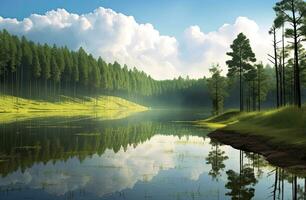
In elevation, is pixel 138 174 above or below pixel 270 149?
below

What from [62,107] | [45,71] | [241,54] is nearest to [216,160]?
[241,54]

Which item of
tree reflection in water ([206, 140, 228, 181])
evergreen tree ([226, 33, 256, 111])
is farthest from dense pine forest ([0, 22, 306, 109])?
tree reflection in water ([206, 140, 228, 181])

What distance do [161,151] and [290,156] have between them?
11.8 m

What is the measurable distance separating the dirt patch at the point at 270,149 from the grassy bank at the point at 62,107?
5806 cm

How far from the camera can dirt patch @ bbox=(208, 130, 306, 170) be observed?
80.7ft

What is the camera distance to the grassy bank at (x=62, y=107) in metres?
107

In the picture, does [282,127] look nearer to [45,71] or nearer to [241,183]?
[241,183]

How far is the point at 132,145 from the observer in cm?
3834

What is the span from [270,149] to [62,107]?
12042 centimetres

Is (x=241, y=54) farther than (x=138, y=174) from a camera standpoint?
Yes

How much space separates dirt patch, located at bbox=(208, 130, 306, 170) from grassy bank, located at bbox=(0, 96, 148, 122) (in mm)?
58057

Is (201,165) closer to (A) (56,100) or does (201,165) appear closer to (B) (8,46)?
(B) (8,46)

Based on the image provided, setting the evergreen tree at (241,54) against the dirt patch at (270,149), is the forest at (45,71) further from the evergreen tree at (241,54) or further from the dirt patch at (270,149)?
the dirt patch at (270,149)

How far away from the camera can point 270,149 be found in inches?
1217
